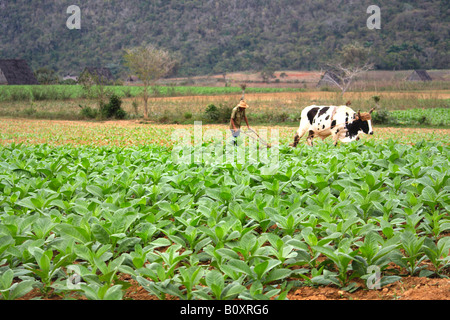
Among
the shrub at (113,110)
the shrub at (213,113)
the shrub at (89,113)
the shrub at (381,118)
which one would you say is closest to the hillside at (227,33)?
the shrub at (381,118)

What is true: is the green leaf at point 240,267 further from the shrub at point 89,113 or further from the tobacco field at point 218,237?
the shrub at point 89,113

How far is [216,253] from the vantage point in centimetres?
299

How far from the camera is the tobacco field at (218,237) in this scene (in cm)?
277

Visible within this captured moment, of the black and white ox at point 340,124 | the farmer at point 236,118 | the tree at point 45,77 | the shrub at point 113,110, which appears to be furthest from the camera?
the tree at point 45,77

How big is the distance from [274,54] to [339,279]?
7374 centimetres

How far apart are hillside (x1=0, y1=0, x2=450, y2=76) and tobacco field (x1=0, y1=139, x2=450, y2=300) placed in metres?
62.6

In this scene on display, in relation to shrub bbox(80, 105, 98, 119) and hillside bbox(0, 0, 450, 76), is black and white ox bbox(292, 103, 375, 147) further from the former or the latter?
hillside bbox(0, 0, 450, 76)

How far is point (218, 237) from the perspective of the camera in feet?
10.7

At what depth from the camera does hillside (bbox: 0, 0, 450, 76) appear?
66312mm

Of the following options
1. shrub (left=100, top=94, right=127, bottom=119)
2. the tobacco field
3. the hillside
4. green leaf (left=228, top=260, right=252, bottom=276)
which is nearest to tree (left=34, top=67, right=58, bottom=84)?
the hillside

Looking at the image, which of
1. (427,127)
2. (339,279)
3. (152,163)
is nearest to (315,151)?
(152,163)

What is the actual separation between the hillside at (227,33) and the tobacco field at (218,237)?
6258cm

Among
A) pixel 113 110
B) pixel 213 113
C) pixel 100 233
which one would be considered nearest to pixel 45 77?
pixel 113 110
